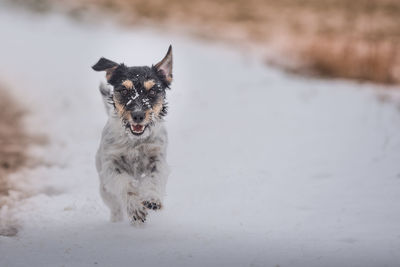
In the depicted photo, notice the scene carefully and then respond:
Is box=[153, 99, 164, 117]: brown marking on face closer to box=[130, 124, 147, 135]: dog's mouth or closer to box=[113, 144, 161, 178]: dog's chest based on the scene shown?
box=[130, 124, 147, 135]: dog's mouth

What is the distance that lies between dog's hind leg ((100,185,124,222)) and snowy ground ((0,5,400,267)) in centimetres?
16

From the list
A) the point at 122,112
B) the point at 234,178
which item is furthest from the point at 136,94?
the point at 234,178

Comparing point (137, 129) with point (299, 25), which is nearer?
point (137, 129)

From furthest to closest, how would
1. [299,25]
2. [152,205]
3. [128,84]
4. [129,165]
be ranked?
[299,25] → [129,165] → [128,84] → [152,205]

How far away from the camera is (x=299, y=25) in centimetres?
2047

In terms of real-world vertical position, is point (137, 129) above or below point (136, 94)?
below

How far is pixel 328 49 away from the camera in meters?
14.7

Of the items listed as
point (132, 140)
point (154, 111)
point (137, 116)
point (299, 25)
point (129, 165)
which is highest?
point (299, 25)

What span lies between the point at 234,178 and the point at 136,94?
219 cm

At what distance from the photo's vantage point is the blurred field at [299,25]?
1385 cm

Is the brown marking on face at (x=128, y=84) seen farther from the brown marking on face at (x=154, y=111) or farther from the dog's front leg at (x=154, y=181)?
the dog's front leg at (x=154, y=181)

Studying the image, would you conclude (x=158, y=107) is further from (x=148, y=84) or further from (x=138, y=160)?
(x=138, y=160)

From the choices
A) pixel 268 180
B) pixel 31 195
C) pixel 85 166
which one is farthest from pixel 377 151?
pixel 31 195

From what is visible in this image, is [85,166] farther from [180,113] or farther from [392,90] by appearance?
[392,90]
